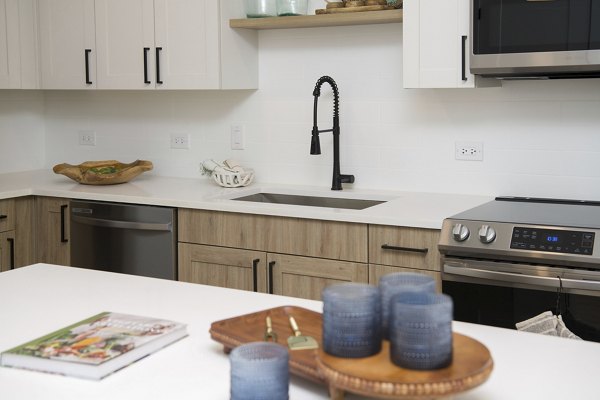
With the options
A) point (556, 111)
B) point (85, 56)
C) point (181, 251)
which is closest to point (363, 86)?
point (556, 111)

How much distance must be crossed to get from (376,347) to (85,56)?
3441 mm

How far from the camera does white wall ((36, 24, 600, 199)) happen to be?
11.5ft

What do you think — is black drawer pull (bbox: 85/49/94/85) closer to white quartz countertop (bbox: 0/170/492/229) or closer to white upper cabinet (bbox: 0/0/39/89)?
white upper cabinet (bbox: 0/0/39/89)

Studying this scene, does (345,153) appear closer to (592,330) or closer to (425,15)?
(425,15)

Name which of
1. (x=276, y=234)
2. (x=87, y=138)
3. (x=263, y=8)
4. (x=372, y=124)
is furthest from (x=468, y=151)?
(x=87, y=138)

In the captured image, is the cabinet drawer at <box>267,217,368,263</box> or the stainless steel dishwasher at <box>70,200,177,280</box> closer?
the cabinet drawer at <box>267,217,368,263</box>

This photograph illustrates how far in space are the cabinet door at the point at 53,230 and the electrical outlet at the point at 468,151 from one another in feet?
6.22

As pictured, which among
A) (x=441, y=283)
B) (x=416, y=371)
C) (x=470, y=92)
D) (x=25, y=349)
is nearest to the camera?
(x=416, y=371)

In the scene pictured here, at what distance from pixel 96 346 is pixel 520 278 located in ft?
5.64

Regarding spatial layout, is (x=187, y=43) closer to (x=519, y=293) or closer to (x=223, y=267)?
(x=223, y=267)

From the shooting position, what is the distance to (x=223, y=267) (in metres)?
3.64

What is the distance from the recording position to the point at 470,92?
3.68 meters

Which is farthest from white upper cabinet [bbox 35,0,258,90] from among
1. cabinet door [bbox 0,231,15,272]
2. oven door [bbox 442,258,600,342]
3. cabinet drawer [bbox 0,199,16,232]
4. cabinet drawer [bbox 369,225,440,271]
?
oven door [bbox 442,258,600,342]

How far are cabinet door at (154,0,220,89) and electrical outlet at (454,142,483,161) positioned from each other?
1172 mm
